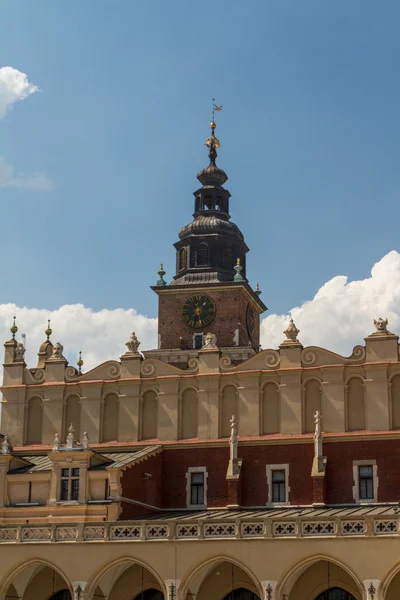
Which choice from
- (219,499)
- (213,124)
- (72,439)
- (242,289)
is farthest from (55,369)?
(213,124)

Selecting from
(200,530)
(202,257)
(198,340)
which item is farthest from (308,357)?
(202,257)

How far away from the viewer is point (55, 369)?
201ft

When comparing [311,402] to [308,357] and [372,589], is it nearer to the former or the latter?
[308,357]

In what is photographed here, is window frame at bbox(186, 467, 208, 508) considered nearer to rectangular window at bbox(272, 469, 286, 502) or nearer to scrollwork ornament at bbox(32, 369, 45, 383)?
rectangular window at bbox(272, 469, 286, 502)

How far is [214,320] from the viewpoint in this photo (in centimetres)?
7525

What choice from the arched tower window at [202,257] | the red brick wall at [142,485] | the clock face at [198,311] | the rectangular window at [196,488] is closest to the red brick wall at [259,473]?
the red brick wall at [142,485]

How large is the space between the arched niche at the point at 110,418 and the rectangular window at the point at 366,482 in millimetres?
13032

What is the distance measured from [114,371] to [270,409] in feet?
29.1

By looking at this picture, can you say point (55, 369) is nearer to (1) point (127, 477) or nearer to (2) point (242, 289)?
(1) point (127, 477)

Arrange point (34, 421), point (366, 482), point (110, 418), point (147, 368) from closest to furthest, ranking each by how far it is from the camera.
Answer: point (366, 482), point (110, 418), point (147, 368), point (34, 421)

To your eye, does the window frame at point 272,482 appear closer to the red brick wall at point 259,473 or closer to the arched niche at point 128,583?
the red brick wall at point 259,473

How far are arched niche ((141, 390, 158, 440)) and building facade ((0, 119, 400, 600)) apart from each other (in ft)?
0.19

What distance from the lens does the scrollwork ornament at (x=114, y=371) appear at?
6000 cm

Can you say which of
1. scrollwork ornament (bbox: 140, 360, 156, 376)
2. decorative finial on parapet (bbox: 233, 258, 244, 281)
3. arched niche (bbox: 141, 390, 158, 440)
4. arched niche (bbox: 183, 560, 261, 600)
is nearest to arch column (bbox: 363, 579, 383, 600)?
arched niche (bbox: 183, 560, 261, 600)
